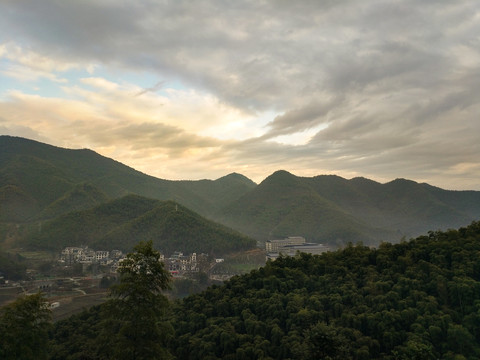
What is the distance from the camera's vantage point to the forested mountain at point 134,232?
427 ft

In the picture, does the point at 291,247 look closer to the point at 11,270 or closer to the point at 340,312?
the point at 11,270

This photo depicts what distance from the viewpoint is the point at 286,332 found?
26.4 m

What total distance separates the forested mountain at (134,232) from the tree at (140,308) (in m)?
113

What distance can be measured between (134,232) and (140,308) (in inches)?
5091

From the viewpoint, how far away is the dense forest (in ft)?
74.0

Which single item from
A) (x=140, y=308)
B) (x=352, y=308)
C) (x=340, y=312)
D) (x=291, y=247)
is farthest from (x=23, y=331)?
(x=291, y=247)

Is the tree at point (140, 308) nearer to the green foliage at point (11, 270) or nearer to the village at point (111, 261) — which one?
the green foliage at point (11, 270)

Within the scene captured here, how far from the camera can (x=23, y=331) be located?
55.4 ft

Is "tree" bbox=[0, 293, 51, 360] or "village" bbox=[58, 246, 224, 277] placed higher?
"tree" bbox=[0, 293, 51, 360]

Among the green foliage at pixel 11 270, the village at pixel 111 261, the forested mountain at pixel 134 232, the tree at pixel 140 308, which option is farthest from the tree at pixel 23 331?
the forested mountain at pixel 134 232

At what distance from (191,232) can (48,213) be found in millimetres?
68881

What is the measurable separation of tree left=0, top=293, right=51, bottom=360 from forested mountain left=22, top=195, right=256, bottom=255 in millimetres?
111583

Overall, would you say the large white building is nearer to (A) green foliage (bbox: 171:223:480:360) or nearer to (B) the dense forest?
(A) green foliage (bbox: 171:223:480:360)

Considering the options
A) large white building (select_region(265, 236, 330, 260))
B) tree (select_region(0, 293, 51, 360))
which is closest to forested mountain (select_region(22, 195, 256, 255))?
large white building (select_region(265, 236, 330, 260))
